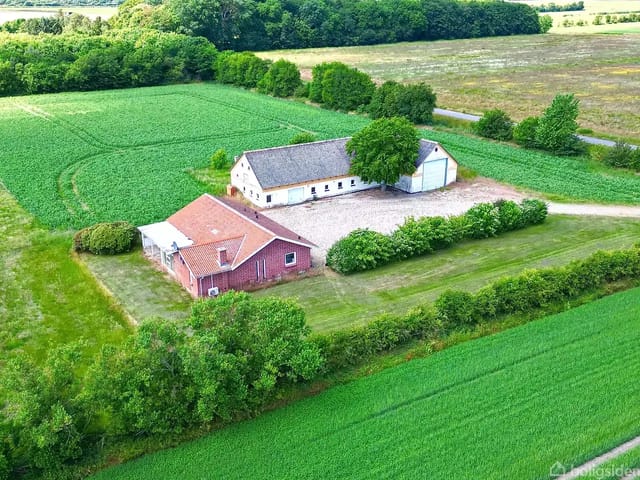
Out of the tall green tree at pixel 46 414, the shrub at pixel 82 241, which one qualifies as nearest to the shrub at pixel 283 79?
the shrub at pixel 82 241

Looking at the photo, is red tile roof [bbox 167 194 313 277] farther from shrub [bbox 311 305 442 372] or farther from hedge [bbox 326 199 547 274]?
shrub [bbox 311 305 442 372]

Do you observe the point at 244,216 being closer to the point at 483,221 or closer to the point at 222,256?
the point at 222,256

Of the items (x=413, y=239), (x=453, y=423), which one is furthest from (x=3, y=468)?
(x=413, y=239)

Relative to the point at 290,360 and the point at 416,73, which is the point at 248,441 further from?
the point at 416,73

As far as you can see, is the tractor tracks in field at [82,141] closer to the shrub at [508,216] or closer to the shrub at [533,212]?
the shrub at [508,216]

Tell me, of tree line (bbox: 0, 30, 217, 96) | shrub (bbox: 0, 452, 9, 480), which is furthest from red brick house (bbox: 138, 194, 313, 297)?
tree line (bbox: 0, 30, 217, 96)
